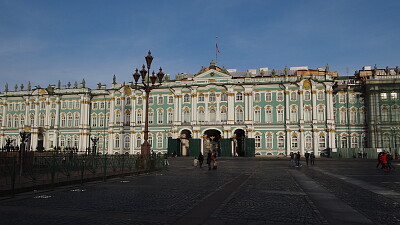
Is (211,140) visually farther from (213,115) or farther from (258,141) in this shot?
(258,141)

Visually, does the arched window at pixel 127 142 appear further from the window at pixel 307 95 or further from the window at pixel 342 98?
the window at pixel 342 98

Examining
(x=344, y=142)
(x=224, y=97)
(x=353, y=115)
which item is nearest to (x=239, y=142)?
(x=224, y=97)

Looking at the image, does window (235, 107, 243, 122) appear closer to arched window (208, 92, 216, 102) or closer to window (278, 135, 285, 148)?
arched window (208, 92, 216, 102)

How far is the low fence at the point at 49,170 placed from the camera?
12648 millimetres

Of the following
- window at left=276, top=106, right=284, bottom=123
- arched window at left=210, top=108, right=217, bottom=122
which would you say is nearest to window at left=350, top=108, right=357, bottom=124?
window at left=276, top=106, right=284, bottom=123

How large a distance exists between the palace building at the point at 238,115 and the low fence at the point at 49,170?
3878 centimetres

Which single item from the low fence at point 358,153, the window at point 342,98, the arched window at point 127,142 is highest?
the window at point 342,98

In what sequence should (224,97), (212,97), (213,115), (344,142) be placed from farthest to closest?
(212,97) < (213,115) < (224,97) < (344,142)

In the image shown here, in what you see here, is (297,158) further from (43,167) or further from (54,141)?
(54,141)

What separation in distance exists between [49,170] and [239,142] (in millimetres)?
47817

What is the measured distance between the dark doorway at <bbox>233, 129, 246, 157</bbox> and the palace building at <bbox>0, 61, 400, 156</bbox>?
176 millimetres

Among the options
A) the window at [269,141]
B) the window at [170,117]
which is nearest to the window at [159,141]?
the window at [170,117]

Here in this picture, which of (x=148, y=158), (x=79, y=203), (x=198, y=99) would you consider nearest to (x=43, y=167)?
(x=79, y=203)

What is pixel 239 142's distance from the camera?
6041cm
